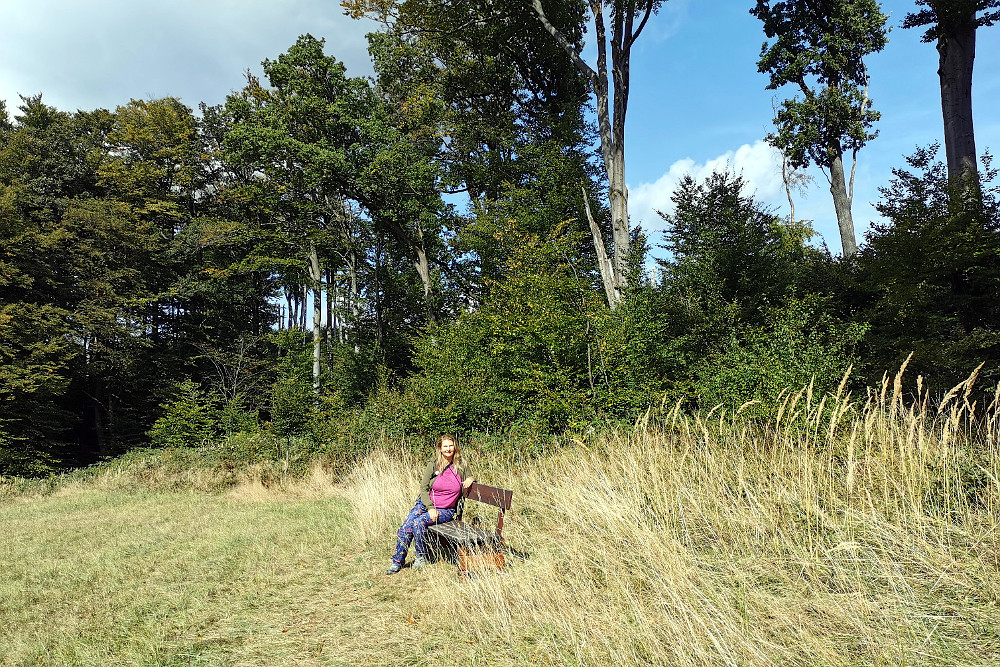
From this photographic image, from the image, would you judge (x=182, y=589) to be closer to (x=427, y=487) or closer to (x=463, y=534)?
(x=427, y=487)

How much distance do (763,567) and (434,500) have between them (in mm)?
3043

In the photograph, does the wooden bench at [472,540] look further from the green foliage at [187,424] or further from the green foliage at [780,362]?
the green foliage at [187,424]

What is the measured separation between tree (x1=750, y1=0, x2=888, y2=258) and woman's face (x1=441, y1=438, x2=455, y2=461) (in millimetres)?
14983

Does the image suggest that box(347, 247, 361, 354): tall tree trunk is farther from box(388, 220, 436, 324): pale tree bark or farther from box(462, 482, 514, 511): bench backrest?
box(462, 482, 514, 511): bench backrest

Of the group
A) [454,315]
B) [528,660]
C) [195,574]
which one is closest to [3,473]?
[454,315]

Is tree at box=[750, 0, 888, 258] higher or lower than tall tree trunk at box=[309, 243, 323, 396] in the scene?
higher

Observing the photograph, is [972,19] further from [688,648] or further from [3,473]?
[3,473]

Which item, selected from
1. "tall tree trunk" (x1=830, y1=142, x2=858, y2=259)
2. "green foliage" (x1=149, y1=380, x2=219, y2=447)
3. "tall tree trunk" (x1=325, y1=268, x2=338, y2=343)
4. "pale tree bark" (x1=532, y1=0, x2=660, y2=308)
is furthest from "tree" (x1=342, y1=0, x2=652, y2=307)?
"green foliage" (x1=149, y1=380, x2=219, y2=447)

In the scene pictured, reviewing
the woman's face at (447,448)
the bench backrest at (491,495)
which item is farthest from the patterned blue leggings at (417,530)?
the woman's face at (447,448)

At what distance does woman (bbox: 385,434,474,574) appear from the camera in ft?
17.1

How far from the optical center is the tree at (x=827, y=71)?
51.6 ft

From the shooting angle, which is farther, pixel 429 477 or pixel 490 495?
pixel 429 477

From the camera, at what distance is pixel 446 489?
534 cm

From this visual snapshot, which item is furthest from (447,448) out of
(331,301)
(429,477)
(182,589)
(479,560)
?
(331,301)
